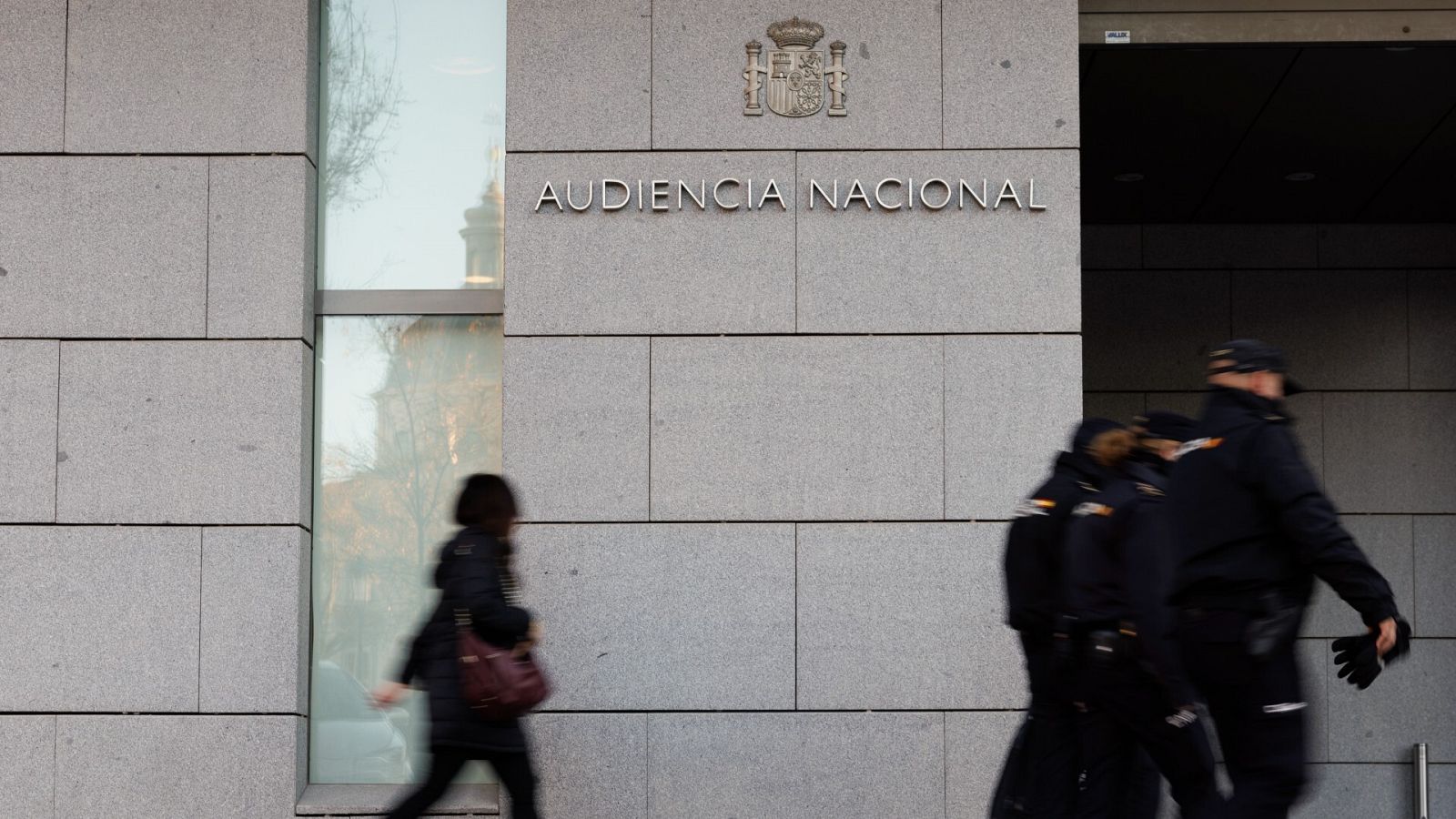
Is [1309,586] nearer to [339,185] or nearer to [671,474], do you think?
[671,474]

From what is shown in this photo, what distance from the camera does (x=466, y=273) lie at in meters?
9.08

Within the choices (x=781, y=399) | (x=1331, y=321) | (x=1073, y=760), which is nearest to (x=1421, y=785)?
(x=1331, y=321)

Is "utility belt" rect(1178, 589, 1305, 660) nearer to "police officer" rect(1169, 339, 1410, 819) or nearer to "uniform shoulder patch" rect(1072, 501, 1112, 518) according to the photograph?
"police officer" rect(1169, 339, 1410, 819)

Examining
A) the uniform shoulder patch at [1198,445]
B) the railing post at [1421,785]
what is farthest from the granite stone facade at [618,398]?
the railing post at [1421,785]

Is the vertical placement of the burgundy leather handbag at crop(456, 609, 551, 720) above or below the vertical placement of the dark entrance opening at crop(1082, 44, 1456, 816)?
below

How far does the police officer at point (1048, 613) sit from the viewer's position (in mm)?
6758

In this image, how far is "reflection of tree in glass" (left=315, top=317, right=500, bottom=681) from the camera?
8914mm

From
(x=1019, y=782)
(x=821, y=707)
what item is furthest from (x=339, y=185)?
(x=1019, y=782)

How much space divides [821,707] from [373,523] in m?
2.49

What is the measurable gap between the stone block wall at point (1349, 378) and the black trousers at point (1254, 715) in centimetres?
719

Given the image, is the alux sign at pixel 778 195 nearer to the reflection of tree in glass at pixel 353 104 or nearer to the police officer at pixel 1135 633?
the reflection of tree in glass at pixel 353 104

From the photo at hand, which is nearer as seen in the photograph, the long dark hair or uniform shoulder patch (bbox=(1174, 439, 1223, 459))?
uniform shoulder patch (bbox=(1174, 439, 1223, 459))

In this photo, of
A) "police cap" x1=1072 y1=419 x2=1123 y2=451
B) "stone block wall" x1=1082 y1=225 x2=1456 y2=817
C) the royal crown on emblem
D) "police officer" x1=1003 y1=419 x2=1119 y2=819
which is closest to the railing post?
"stone block wall" x1=1082 y1=225 x2=1456 y2=817

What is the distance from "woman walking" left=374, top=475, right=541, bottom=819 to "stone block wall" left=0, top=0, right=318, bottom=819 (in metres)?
1.81
